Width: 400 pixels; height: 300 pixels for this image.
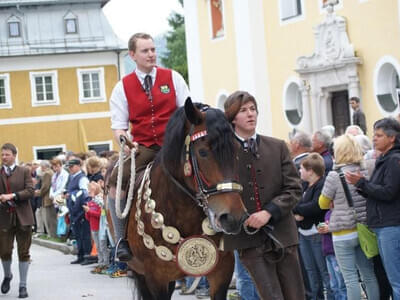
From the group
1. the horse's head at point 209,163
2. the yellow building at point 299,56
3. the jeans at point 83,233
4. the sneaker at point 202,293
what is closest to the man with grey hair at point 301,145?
the sneaker at point 202,293

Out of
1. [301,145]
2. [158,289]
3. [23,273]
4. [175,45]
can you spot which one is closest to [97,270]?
A: [23,273]

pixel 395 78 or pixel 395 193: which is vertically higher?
pixel 395 78

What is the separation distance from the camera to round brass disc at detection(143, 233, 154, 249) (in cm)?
791

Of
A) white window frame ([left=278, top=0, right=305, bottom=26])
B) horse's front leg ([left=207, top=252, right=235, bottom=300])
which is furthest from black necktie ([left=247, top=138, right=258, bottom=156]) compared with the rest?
white window frame ([left=278, top=0, right=305, bottom=26])

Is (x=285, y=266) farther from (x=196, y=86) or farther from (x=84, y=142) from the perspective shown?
Result: (x=84, y=142)

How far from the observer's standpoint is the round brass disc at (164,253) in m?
7.77

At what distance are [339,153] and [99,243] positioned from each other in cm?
937

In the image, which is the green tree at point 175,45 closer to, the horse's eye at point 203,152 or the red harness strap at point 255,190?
the red harness strap at point 255,190

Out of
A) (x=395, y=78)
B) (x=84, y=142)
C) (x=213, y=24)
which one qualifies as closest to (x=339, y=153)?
(x=395, y=78)

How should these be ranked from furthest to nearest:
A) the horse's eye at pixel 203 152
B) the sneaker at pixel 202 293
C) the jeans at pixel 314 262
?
the sneaker at pixel 202 293, the jeans at pixel 314 262, the horse's eye at pixel 203 152

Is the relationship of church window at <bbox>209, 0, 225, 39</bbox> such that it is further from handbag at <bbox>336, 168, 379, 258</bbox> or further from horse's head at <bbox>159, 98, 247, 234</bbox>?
horse's head at <bbox>159, 98, 247, 234</bbox>

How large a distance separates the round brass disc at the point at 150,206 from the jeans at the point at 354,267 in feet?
8.67

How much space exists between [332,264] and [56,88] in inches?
1723

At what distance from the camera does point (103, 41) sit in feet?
181
